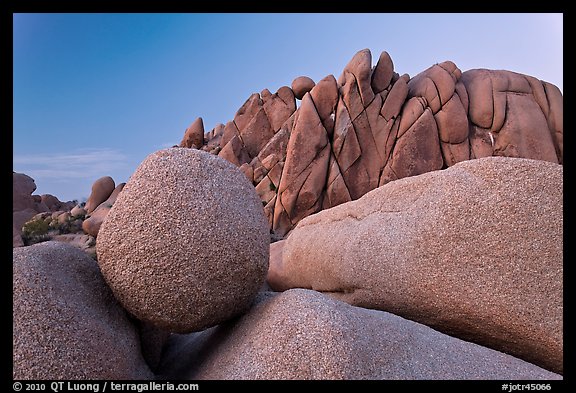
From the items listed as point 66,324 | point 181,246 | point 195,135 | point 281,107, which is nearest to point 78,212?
point 195,135

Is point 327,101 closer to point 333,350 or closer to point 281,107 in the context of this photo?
point 281,107

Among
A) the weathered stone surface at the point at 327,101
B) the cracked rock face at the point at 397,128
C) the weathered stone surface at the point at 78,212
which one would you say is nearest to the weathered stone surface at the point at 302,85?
the cracked rock face at the point at 397,128

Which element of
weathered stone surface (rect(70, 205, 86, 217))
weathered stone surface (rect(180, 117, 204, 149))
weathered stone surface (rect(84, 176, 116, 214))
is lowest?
weathered stone surface (rect(70, 205, 86, 217))

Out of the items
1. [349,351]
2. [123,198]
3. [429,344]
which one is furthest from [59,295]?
[429,344]

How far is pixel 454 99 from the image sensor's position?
A: 64.3 ft

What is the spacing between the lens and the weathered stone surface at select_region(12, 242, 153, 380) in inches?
112

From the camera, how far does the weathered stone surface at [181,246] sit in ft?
10.6

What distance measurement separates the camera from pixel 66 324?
9.97 feet

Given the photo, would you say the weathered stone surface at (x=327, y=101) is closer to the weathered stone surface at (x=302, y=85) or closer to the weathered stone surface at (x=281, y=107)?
the weathered stone surface at (x=302, y=85)

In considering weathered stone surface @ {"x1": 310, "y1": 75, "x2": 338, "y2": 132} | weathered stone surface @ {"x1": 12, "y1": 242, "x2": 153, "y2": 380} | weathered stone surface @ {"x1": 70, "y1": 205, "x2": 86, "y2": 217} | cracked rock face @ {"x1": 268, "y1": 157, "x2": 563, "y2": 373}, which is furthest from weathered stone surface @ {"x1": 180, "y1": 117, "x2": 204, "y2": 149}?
weathered stone surface @ {"x1": 12, "y1": 242, "x2": 153, "y2": 380}

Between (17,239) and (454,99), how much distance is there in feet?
75.9

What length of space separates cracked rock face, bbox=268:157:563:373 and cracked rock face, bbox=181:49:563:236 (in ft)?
48.8

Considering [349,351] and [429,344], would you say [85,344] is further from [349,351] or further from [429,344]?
[429,344]

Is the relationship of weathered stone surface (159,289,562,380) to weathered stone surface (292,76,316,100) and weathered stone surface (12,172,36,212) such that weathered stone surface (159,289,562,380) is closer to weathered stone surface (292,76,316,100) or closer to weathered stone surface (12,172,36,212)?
weathered stone surface (292,76,316,100)
